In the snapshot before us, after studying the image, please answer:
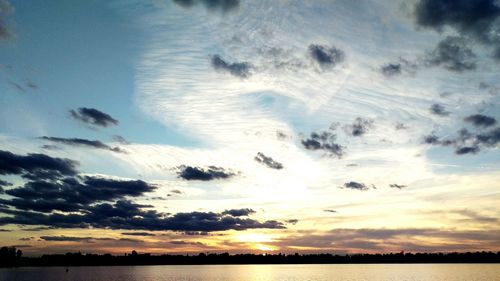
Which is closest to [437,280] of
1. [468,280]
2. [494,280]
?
[468,280]

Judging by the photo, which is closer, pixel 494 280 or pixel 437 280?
pixel 494 280

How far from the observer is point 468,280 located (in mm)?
188000

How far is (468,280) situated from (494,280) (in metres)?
13.4

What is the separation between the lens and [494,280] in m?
176

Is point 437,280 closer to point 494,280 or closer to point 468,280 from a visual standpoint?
point 468,280

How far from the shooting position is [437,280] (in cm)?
19975

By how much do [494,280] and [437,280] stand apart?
28392mm

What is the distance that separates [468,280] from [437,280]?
15.2 meters

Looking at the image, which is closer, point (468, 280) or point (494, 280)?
point (494, 280)
